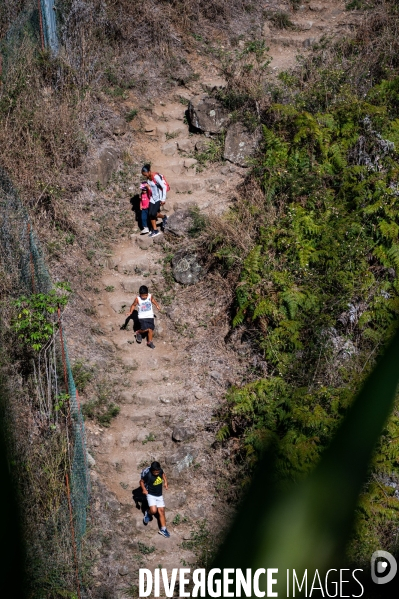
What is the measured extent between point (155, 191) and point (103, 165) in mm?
1498

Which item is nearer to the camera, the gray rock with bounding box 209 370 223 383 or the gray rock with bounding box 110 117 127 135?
the gray rock with bounding box 209 370 223 383

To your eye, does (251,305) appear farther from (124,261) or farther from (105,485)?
(105,485)

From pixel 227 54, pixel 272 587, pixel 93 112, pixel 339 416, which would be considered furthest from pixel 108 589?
pixel 227 54

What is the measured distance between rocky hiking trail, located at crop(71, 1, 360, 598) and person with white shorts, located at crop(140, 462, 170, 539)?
6.9 inches

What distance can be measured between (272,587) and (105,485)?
2.37 metres

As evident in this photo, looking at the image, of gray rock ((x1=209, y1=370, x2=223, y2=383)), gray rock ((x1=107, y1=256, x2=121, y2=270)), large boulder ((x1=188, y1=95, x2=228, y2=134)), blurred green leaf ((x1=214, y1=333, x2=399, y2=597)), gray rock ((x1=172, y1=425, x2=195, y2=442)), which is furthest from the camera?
large boulder ((x1=188, y1=95, x2=228, y2=134))

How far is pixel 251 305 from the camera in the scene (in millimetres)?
9727

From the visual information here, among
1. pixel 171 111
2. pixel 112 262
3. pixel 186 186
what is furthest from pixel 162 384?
pixel 171 111

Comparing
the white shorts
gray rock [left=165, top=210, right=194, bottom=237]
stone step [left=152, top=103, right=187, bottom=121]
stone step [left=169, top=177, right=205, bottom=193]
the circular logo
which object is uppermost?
stone step [left=152, top=103, right=187, bottom=121]

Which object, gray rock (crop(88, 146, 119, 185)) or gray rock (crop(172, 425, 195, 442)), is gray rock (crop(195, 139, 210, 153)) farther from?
gray rock (crop(172, 425, 195, 442))

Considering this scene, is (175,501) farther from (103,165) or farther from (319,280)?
(103,165)

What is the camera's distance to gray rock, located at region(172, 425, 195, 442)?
898 centimetres

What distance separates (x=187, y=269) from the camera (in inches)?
431

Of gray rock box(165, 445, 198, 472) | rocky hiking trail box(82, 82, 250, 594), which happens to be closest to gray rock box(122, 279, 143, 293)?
rocky hiking trail box(82, 82, 250, 594)
